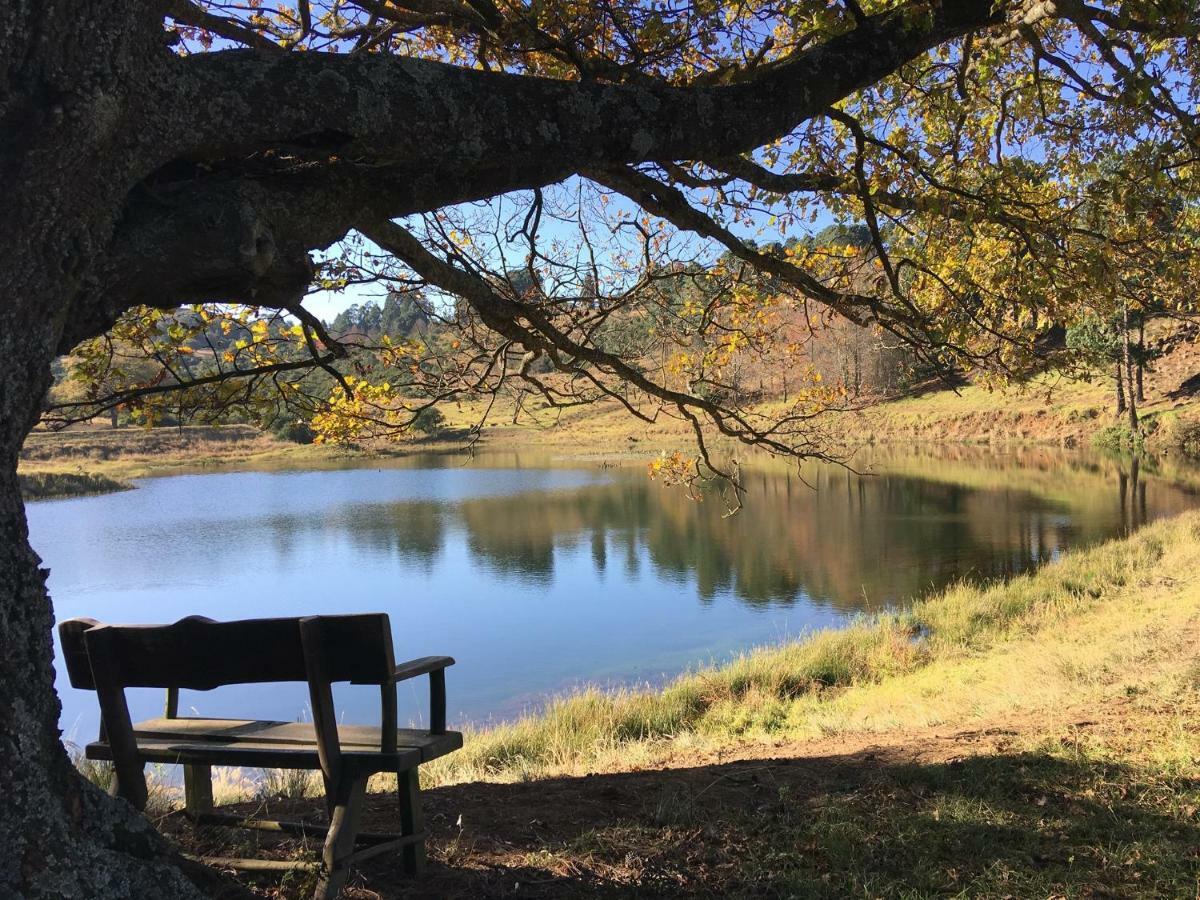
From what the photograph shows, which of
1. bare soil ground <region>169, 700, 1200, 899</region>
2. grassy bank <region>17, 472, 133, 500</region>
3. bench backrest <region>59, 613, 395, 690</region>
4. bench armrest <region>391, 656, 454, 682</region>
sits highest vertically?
bench backrest <region>59, 613, 395, 690</region>

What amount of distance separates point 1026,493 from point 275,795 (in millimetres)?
26545

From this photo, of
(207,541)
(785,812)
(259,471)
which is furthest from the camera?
(259,471)

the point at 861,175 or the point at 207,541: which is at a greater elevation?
the point at 861,175

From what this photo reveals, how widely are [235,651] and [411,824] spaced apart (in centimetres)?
84

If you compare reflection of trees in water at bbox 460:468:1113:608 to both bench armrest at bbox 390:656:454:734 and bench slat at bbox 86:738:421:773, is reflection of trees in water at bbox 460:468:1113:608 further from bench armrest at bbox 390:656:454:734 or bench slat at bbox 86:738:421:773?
bench slat at bbox 86:738:421:773

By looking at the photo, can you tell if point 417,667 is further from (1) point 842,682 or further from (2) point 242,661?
(1) point 842,682

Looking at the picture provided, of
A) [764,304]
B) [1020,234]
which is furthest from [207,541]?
[1020,234]

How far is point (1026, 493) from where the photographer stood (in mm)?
26797

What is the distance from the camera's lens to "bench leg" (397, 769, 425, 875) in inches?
118

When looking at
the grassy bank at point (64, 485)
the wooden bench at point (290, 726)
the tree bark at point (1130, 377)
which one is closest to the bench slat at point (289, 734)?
the wooden bench at point (290, 726)

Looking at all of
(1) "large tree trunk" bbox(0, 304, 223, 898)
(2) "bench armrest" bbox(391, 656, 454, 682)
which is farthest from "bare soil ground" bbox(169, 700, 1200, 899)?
(1) "large tree trunk" bbox(0, 304, 223, 898)

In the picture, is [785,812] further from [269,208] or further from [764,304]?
[764,304]

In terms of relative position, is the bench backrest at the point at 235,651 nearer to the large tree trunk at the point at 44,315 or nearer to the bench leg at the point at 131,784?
the bench leg at the point at 131,784

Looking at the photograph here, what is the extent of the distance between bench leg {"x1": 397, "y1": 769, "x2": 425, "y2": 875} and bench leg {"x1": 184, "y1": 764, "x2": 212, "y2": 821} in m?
0.96
